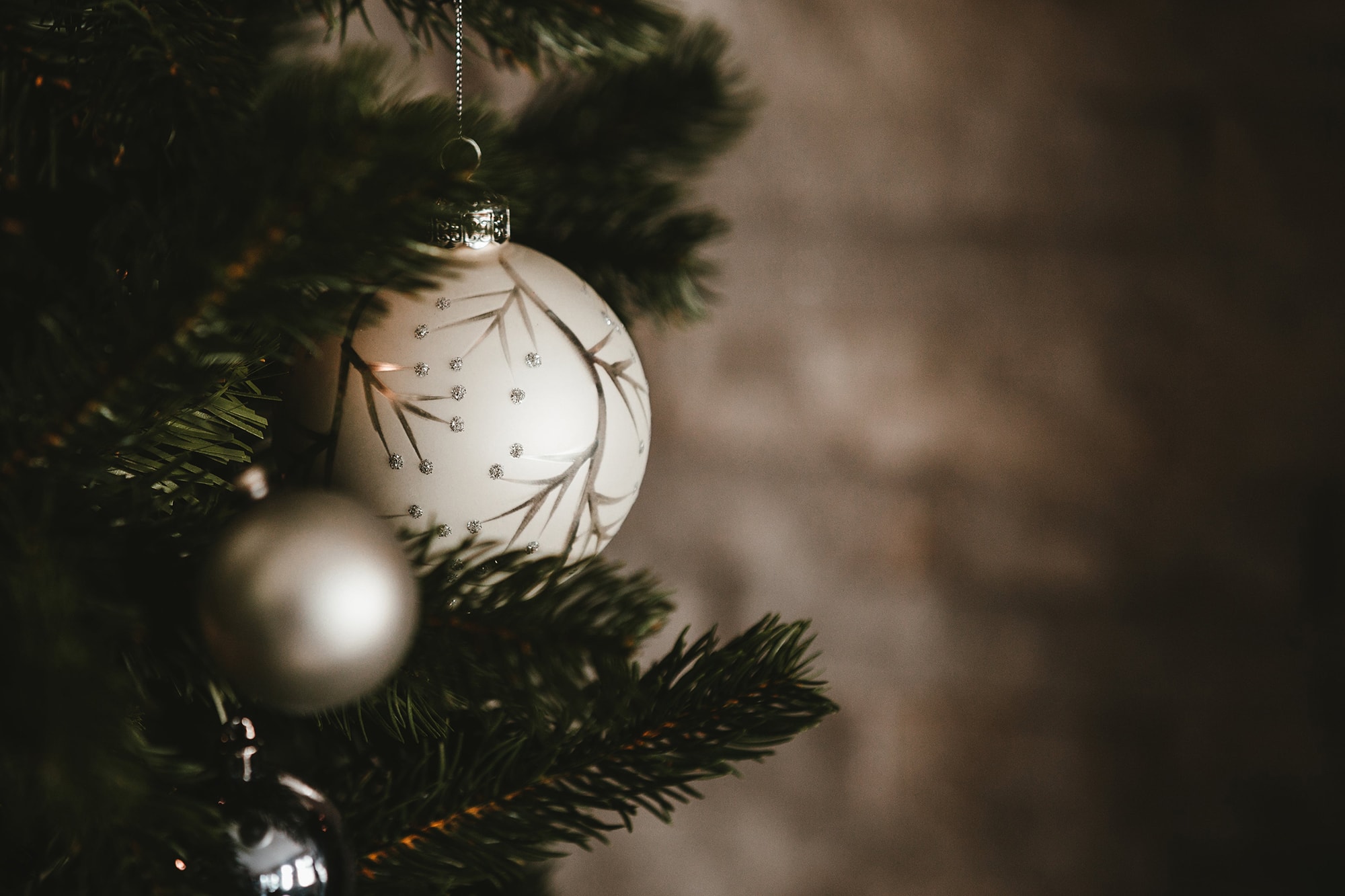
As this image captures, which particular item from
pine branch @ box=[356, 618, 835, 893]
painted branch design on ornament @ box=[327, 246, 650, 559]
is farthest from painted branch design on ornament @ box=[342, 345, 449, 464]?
pine branch @ box=[356, 618, 835, 893]

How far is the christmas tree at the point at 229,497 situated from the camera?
19 cm

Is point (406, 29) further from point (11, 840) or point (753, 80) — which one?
point (753, 80)

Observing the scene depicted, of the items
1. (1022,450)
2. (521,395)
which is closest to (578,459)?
(521,395)

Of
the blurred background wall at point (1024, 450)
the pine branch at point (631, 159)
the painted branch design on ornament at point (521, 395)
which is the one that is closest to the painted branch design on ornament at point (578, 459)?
the painted branch design on ornament at point (521, 395)

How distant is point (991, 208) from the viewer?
0.83m

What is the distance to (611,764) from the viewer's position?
1.03 feet

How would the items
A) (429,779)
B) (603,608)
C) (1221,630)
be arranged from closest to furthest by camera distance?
(603,608) → (429,779) → (1221,630)

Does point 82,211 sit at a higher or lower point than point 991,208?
lower

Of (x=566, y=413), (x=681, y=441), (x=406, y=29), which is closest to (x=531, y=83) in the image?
(x=681, y=441)

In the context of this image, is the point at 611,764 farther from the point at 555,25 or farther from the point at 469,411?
the point at 555,25

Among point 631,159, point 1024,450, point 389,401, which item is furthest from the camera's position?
point 1024,450

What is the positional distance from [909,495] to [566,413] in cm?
59

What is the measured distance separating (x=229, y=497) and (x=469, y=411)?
3.2 inches

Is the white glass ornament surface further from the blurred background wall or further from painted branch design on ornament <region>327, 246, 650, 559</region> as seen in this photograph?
the blurred background wall
